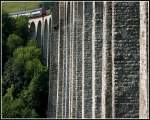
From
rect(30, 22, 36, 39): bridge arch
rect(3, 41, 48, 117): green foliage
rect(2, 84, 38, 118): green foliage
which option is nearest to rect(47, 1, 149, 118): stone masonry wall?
rect(2, 84, 38, 118): green foliage

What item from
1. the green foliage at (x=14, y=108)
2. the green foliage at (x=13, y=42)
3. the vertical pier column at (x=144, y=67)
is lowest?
the green foliage at (x=14, y=108)

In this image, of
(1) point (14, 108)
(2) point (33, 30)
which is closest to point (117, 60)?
(1) point (14, 108)

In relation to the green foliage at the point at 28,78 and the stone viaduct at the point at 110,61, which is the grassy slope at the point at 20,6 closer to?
the green foliage at the point at 28,78

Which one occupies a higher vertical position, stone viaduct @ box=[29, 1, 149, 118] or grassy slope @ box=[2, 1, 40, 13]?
grassy slope @ box=[2, 1, 40, 13]

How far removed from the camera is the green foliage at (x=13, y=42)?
204 feet

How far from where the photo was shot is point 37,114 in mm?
47781

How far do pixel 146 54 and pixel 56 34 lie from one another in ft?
76.6

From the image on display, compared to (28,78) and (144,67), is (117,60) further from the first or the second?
(28,78)

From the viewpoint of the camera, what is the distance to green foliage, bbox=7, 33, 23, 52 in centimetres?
6209

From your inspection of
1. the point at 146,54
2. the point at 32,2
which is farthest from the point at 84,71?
the point at 32,2

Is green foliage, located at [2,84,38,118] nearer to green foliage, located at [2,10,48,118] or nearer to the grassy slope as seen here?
green foliage, located at [2,10,48,118]

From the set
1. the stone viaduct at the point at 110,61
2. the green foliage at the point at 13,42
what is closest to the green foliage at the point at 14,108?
the green foliage at the point at 13,42

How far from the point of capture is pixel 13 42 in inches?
2458

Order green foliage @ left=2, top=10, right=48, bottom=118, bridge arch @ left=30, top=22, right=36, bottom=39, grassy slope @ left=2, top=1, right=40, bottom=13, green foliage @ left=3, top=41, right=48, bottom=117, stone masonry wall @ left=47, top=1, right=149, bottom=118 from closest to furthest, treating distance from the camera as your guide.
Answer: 1. stone masonry wall @ left=47, top=1, right=149, bottom=118
2. green foliage @ left=2, top=10, right=48, bottom=118
3. green foliage @ left=3, top=41, right=48, bottom=117
4. bridge arch @ left=30, top=22, right=36, bottom=39
5. grassy slope @ left=2, top=1, right=40, bottom=13
